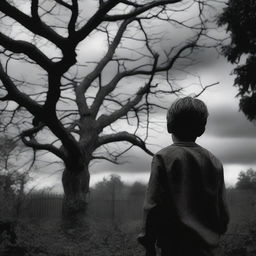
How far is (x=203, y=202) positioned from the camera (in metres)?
2.89

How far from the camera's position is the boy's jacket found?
2.78 m

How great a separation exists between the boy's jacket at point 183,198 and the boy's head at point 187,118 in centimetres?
8

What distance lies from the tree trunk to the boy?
563 inches

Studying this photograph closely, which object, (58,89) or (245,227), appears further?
(245,227)

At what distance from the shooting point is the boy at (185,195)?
2775mm

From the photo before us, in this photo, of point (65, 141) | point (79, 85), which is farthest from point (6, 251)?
point (79, 85)

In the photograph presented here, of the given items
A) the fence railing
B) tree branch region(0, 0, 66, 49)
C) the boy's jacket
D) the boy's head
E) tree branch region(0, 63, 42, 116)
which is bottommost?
the boy's jacket

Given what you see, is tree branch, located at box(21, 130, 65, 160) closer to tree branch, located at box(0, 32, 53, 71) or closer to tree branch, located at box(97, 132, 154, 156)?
tree branch, located at box(97, 132, 154, 156)

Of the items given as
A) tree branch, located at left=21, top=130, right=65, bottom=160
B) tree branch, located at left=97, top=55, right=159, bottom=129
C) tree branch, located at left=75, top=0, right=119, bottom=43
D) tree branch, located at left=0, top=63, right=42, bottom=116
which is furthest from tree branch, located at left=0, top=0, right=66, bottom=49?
tree branch, located at left=97, top=55, right=159, bottom=129

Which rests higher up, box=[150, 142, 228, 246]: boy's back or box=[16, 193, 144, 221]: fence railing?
box=[16, 193, 144, 221]: fence railing

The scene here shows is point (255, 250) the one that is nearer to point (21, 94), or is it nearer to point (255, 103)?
point (255, 103)

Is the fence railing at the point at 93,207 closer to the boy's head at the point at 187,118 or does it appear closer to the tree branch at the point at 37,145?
the tree branch at the point at 37,145

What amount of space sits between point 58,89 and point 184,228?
9554 millimetres

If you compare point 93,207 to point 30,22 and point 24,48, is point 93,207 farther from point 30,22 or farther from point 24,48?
point 30,22
